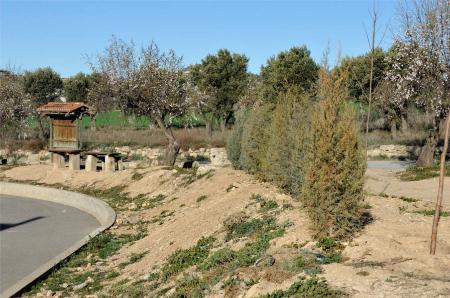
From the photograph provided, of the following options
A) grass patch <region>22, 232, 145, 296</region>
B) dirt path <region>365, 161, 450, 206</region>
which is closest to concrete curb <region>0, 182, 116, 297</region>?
grass patch <region>22, 232, 145, 296</region>

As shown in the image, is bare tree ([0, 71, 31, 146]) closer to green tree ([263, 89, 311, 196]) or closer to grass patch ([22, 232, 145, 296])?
grass patch ([22, 232, 145, 296])

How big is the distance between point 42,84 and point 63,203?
3721 centimetres

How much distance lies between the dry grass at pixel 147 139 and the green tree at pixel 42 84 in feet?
44.7

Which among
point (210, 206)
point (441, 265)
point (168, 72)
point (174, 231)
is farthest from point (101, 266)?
point (168, 72)

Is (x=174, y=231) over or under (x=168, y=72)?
under

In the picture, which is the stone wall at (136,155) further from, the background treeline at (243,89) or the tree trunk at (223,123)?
the tree trunk at (223,123)

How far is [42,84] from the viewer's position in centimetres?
5538

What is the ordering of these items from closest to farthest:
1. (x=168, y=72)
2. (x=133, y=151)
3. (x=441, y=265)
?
(x=441, y=265)
(x=168, y=72)
(x=133, y=151)

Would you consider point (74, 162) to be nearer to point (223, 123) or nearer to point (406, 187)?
point (406, 187)

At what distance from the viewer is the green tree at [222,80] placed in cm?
4747

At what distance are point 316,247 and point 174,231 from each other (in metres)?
5.74

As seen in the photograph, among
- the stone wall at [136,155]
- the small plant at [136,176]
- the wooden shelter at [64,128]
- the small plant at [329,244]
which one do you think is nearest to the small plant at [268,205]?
the small plant at [329,244]

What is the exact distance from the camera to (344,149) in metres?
8.10

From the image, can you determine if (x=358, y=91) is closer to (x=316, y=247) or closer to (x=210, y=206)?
(x=210, y=206)
